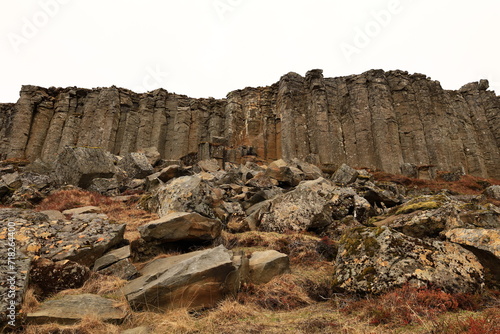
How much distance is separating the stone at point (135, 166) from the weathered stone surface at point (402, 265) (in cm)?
1618

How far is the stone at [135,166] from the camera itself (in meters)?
19.3

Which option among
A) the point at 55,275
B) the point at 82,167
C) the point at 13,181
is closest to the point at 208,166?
the point at 82,167

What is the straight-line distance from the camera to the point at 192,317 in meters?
4.88

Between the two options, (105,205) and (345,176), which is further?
(345,176)

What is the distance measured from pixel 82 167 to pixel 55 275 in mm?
12395

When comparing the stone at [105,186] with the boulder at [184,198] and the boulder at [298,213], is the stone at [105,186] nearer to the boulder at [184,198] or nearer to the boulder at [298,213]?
the boulder at [184,198]

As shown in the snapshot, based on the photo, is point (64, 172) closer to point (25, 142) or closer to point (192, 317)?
point (192, 317)

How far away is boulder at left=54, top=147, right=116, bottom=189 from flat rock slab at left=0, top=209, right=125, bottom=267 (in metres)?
9.22

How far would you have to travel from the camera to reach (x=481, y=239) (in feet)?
18.8

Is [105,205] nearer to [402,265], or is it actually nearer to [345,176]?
[402,265]

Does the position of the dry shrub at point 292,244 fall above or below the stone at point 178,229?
below

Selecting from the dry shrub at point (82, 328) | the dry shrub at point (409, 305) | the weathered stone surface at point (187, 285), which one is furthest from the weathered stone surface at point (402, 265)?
the dry shrub at point (82, 328)

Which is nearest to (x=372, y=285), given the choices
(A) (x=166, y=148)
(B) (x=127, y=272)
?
(B) (x=127, y=272)

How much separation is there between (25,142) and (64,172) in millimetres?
28278
